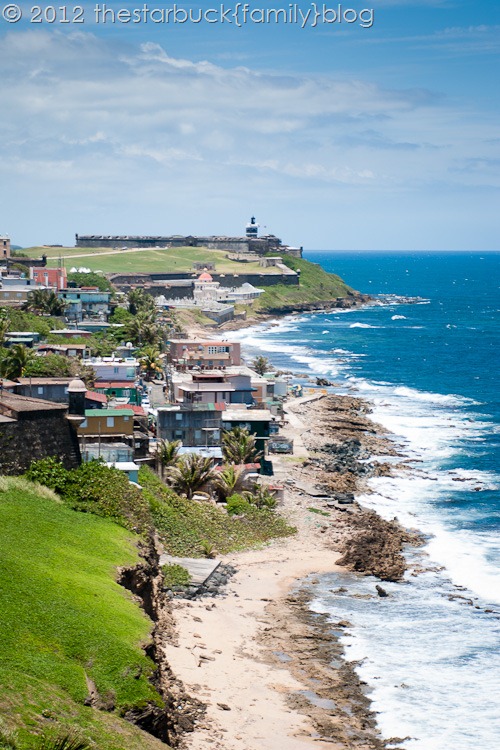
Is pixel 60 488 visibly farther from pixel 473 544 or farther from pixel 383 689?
pixel 473 544

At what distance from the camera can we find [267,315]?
193000mm

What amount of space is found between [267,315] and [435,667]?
15466 cm

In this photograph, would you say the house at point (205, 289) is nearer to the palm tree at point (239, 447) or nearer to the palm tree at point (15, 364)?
the palm tree at point (15, 364)

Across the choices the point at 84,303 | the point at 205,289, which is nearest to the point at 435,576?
the point at 84,303

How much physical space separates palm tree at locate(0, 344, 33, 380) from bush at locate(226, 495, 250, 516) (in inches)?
706

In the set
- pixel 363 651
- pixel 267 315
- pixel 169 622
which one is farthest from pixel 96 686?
pixel 267 315

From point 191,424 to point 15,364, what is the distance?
462 inches

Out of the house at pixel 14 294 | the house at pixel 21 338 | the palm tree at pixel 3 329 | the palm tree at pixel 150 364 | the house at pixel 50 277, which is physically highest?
the house at pixel 50 277

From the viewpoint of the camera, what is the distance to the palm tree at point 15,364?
225 ft

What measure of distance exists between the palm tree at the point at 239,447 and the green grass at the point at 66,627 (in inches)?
973

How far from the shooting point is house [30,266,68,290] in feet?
401

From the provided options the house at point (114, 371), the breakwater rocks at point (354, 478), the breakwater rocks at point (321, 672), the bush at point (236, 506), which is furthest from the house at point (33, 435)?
the house at point (114, 371)

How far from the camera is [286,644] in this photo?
41.2 metres

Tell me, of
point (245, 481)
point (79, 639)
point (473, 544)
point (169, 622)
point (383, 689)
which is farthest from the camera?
point (245, 481)
